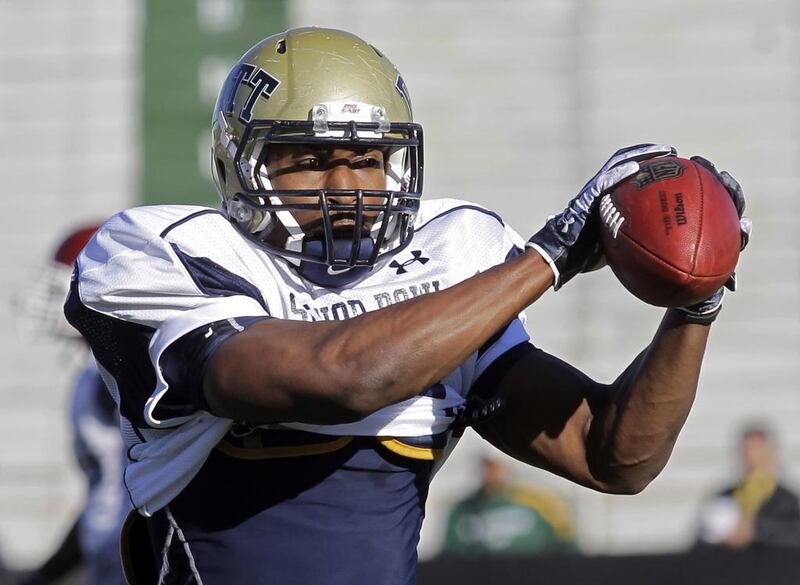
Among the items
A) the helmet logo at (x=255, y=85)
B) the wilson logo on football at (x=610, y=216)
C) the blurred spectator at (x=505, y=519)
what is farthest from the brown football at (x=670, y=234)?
the blurred spectator at (x=505, y=519)

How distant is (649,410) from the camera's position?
2.45m

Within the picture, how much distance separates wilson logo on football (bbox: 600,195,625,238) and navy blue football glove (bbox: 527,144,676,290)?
0.02m

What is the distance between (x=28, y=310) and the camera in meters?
4.87

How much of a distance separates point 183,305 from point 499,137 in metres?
6.80

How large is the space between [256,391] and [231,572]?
375mm

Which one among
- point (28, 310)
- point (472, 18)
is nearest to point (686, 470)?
point (472, 18)

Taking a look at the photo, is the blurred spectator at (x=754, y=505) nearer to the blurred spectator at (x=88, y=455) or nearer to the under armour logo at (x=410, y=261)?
the blurred spectator at (x=88, y=455)

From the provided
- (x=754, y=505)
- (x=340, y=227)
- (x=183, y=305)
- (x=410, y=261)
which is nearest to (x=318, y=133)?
(x=340, y=227)

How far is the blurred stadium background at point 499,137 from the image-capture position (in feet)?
28.2

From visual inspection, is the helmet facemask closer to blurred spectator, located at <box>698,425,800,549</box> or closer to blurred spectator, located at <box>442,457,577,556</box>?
blurred spectator, located at <box>698,425,800,549</box>

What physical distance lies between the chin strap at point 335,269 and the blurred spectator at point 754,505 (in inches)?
199

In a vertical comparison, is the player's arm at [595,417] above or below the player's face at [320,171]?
below

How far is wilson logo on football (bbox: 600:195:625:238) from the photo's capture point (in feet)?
7.21

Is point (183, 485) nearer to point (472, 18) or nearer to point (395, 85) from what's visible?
point (395, 85)
